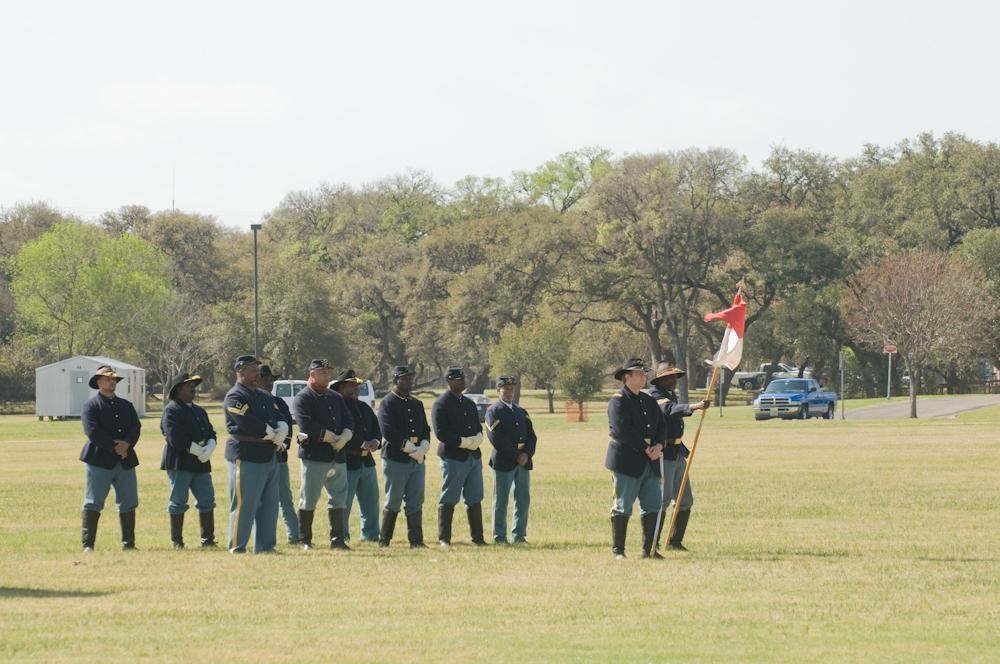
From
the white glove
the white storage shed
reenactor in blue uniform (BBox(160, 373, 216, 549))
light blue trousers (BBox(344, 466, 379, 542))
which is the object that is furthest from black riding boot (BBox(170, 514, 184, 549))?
the white storage shed

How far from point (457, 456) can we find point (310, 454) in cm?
156

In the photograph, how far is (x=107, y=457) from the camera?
17016mm

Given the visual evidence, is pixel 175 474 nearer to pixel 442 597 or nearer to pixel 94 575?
pixel 94 575

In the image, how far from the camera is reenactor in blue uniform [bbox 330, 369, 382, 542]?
17797 millimetres

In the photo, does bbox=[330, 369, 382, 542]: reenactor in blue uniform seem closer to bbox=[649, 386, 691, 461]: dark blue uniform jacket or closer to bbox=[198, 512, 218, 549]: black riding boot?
bbox=[198, 512, 218, 549]: black riding boot

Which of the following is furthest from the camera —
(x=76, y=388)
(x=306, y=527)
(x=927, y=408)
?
(x=76, y=388)

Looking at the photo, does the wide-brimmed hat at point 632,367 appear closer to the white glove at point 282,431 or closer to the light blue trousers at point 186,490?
the white glove at point 282,431

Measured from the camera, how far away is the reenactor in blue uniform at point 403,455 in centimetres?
1734

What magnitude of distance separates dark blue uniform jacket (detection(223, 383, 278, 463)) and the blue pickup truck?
149 feet

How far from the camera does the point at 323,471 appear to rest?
17.3 meters

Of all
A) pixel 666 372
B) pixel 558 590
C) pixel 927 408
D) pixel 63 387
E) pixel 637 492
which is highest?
pixel 63 387

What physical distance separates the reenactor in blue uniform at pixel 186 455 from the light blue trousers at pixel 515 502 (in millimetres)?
2992

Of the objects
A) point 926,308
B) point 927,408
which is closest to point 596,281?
point 926,308

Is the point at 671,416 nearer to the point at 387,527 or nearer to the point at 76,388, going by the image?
the point at 387,527
